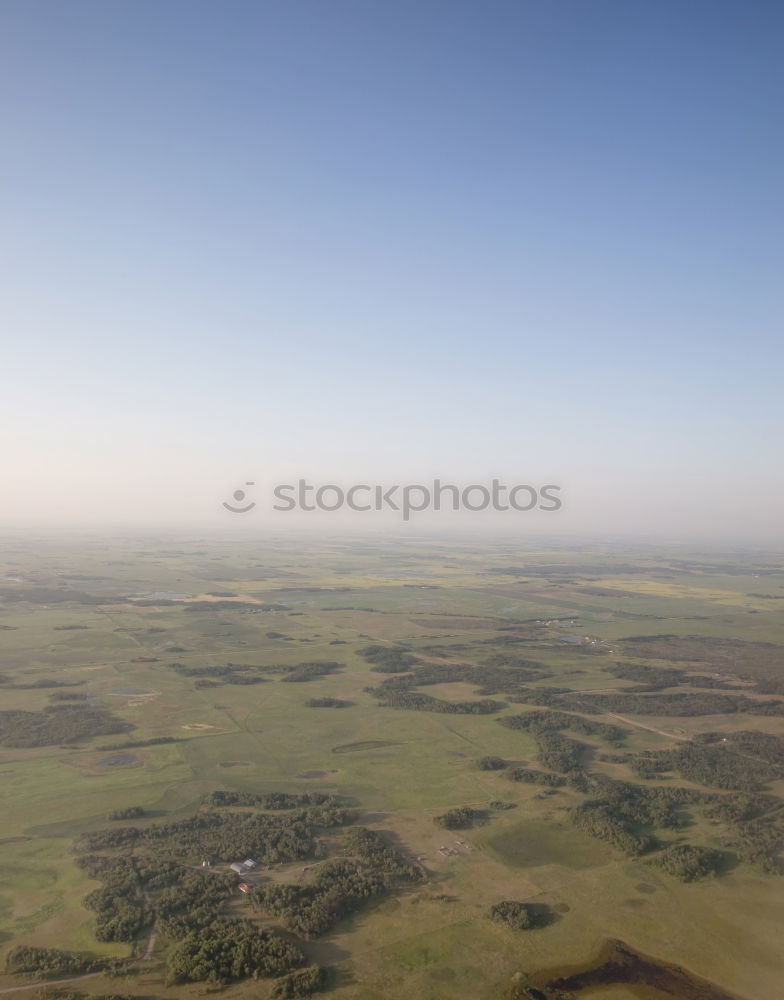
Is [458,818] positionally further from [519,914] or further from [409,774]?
[519,914]

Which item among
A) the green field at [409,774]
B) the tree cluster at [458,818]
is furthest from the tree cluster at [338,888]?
the tree cluster at [458,818]

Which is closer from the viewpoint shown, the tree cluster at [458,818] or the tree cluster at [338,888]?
the tree cluster at [338,888]

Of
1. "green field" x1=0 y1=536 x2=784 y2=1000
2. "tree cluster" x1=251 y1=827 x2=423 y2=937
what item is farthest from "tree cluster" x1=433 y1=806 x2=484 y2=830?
"tree cluster" x1=251 y1=827 x2=423 y2=937

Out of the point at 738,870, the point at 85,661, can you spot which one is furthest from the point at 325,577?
the point at 738,870

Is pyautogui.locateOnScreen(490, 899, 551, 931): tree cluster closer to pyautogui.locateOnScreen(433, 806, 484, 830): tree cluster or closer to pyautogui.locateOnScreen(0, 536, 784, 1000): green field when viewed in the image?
pyautogui.locateOnScreen(0, 536, 784, 1000): green field

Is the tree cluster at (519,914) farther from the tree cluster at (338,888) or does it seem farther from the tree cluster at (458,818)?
the tree cluster at (458,818)

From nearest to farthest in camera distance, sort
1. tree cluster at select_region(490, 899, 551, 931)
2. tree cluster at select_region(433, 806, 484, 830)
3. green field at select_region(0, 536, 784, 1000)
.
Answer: green field at select_region(0, 536, 784, 1000), tree cluster at select_region(490, 899, 551, 931), tree cluster at select_region(433, 806, 484, 830)

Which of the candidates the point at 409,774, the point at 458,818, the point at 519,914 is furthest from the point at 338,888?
the point at 409,774

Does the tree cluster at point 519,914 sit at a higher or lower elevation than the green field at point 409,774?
higher

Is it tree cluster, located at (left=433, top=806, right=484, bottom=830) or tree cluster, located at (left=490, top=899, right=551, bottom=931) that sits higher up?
tree cluster, located at (left=490, top=899, right=551, bottom=931)
